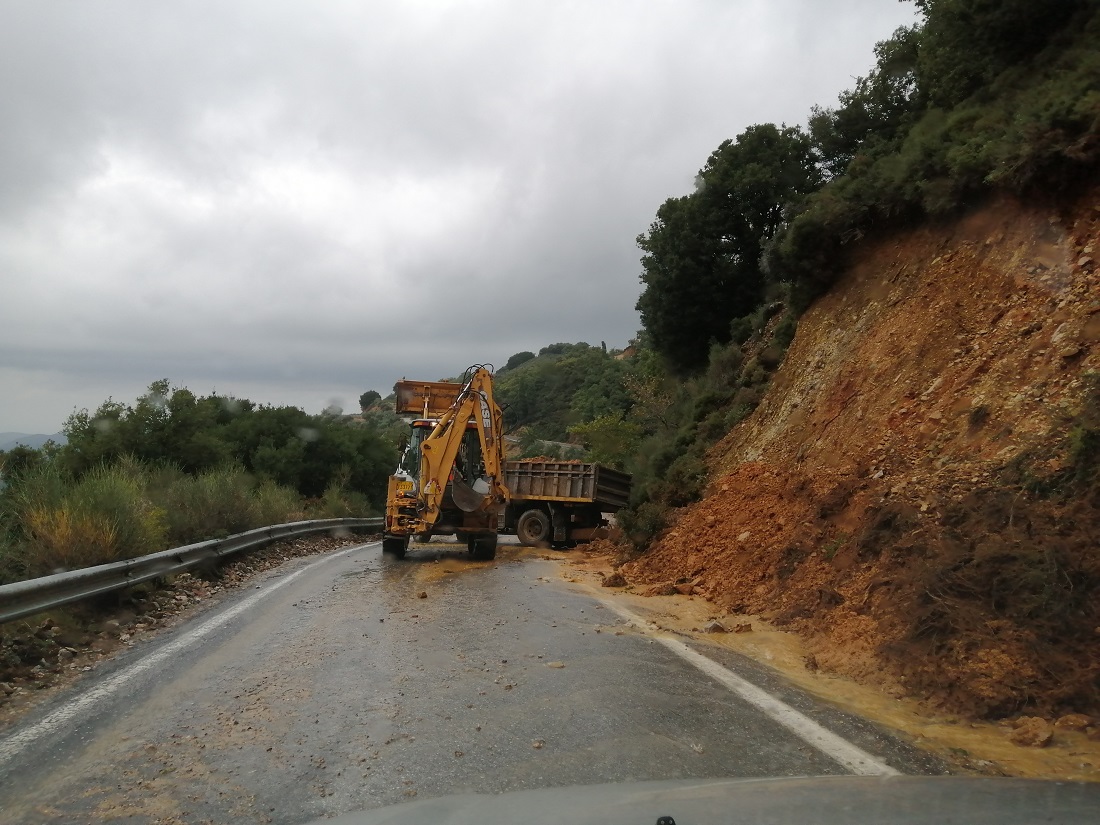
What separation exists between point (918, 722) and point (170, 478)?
18.0 meters

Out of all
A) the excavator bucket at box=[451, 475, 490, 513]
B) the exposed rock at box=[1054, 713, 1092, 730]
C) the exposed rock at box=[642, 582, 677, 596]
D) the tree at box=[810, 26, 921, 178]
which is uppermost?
the tree at box=[810, 26, 921, 178]

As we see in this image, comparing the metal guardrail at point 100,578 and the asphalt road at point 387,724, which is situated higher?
the metal guardrail at point 100,578

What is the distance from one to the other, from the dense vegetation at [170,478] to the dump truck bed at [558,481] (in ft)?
21.8

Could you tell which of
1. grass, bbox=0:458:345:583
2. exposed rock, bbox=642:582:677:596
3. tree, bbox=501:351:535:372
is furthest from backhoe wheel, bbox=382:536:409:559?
tree, bbox=501:351:535:372

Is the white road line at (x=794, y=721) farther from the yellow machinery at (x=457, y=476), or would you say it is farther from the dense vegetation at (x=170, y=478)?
the yellow machinery at (x=457, y=476)

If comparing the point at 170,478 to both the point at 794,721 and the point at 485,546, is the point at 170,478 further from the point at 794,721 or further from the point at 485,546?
the point at 794,721

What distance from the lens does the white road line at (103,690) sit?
213 inches

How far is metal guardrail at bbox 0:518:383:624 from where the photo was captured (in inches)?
302

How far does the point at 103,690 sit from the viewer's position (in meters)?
6.69

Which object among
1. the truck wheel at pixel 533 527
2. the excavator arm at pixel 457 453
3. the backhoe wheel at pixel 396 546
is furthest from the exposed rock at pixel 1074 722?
the truck wheel at pixel 533 527

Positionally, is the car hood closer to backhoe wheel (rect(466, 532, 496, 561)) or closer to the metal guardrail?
the metal guardrail

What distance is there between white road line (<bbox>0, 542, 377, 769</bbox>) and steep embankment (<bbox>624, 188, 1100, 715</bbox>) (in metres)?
5.89

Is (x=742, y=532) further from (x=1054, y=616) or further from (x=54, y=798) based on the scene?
(x=54, y=798)

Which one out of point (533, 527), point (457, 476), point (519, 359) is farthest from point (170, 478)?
point (519, 359)
